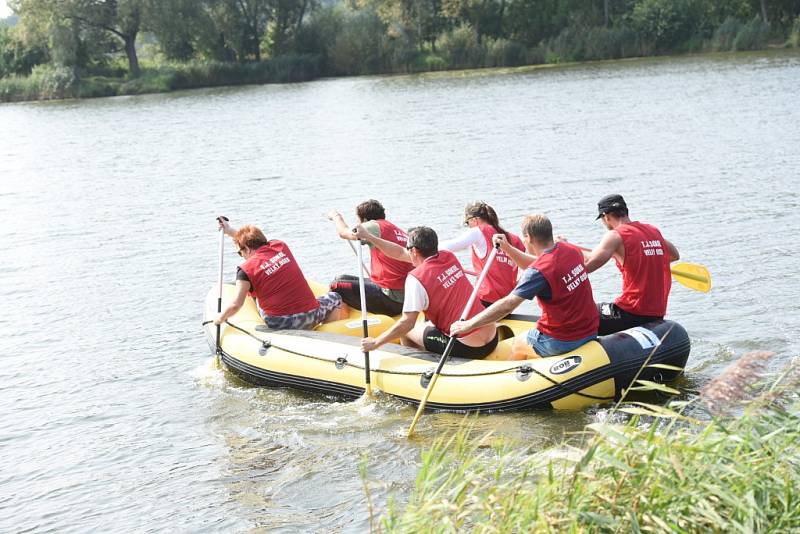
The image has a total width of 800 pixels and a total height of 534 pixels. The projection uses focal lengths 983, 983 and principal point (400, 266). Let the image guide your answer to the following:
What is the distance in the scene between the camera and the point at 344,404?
8125 millimetres

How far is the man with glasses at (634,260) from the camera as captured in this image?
739 centimetres

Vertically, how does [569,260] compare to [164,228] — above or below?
above

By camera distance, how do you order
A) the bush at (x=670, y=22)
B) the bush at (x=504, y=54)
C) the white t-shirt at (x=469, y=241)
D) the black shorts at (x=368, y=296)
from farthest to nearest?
the bush at (x=504, y=54) < the bush at (x=670, y=22) < the black shorts at (x=368, y=296) < the white t-shirt at (x=469, y=241)

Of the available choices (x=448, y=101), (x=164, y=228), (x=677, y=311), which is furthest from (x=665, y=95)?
(x=677, y=311)

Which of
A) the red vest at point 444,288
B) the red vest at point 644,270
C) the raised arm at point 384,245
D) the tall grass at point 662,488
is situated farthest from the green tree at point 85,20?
the tall grass at point 662,488

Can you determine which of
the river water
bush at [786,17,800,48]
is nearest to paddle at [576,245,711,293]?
the river water

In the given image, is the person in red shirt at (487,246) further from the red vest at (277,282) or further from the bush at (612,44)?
the bush at (612,44)

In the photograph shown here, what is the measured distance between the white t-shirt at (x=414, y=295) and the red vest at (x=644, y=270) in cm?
155

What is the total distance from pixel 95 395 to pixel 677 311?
575cm

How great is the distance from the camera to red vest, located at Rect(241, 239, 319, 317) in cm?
865

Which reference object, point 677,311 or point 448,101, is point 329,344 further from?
point 448,101

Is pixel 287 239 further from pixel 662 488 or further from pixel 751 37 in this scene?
pixel 751 37

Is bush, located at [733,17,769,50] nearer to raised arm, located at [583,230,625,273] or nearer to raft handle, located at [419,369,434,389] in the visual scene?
raised arm, located at [583,230,625,273]

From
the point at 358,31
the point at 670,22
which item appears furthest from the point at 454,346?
the point at 358,31
